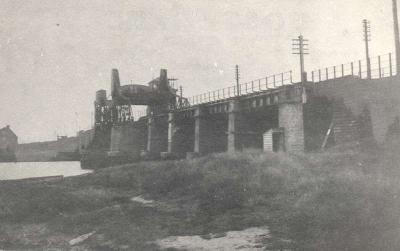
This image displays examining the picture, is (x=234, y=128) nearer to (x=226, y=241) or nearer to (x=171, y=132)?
(x=171, y=132)

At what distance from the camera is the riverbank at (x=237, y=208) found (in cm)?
923

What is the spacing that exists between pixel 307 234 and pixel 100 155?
142 feet

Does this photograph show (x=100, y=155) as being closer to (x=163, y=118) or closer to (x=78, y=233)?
(x=163, y=118)

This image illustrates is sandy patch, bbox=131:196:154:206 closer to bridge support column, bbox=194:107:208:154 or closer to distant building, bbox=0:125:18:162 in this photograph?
bridge support column, bbox=194:107:208:154

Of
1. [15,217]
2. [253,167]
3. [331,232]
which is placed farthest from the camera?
[253,167]

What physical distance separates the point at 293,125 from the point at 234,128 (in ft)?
23.2

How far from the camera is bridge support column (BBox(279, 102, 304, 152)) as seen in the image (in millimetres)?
23109

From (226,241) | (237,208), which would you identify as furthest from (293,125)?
(226,241)

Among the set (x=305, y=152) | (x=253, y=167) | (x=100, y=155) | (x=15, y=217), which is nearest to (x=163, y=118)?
(x=100, y=155)

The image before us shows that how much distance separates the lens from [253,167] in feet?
58.4

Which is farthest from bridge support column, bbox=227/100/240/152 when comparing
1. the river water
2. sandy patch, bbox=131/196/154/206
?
the river water

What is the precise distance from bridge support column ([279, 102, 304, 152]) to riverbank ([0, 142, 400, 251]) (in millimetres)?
2930

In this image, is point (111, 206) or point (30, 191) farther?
point (30, 191)

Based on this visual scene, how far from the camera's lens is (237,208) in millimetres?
12914
